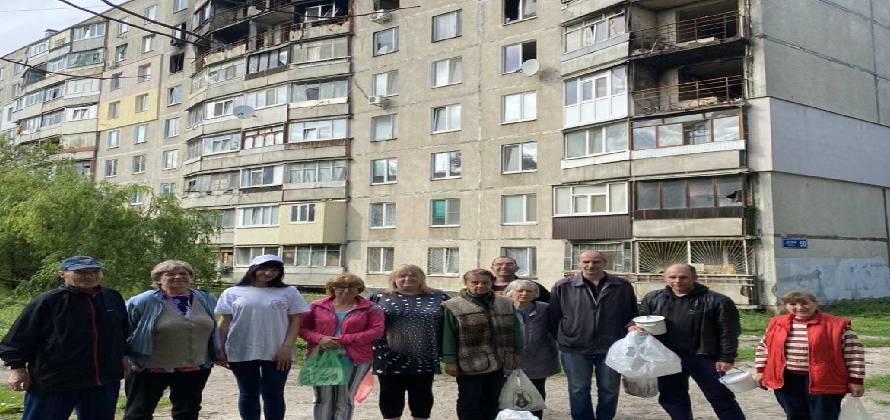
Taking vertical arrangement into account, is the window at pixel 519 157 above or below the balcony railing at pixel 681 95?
below

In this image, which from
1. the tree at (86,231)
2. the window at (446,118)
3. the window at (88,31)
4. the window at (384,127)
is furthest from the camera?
the window at (88,31)

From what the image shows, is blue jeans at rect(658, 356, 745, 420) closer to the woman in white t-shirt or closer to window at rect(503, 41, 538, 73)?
the woman in white t-shirt

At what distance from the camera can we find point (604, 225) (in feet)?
81.8

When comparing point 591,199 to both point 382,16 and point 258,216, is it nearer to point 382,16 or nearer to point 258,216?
point 382,16

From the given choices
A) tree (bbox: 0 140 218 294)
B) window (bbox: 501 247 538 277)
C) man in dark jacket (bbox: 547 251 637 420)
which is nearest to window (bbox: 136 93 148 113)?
tree (bbox: 0 140 218 294)

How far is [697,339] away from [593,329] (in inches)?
36.7

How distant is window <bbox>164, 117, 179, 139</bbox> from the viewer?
45.4m

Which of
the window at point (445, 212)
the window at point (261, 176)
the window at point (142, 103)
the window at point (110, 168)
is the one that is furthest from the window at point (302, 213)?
the window at point (110, 168)

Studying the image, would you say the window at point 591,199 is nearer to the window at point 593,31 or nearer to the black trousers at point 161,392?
the window at point 593,31

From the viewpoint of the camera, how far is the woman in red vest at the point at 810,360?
536cm

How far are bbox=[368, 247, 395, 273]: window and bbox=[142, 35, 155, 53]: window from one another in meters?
27.1

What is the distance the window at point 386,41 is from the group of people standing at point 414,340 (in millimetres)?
28373

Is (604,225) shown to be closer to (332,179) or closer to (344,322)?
(332,179)

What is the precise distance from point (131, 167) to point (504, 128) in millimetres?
31861
